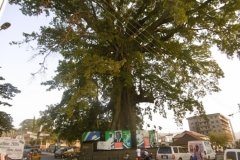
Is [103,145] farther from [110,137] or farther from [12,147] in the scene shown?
[12,147]

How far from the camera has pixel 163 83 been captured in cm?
2080

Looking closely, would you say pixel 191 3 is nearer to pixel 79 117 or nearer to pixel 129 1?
pixel 129 1

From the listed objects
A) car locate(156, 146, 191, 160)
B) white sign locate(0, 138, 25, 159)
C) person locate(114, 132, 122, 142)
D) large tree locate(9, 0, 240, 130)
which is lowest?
car locate(156, 146, 191, 160)

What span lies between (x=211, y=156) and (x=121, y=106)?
9705 mm

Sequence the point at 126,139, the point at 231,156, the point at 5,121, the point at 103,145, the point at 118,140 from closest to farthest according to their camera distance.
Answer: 1. the point at 231,156
2. the point at 103,145
3. the point at 118,140
4. the point at 126,139
5. the point at 5,121

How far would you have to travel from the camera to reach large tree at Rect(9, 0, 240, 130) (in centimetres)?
1462

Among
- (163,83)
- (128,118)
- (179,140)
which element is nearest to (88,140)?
(128,118)

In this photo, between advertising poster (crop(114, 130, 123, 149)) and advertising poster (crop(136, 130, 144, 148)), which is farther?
advertising poster (crop(136, 130, 144, 148))

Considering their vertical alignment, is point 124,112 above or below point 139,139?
above

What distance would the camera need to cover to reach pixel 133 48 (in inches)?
711

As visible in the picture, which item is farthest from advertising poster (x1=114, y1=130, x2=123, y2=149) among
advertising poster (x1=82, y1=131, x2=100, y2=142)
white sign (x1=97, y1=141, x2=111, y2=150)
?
advertising poster (x1=82, y1=131, x2=100, y2=142)

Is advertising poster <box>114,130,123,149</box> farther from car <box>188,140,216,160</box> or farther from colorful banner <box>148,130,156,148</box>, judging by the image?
car <box>188,140,216,160</box>

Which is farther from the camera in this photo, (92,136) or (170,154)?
(92,136)

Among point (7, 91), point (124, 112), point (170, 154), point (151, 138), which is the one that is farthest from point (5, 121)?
point (170, 154)
